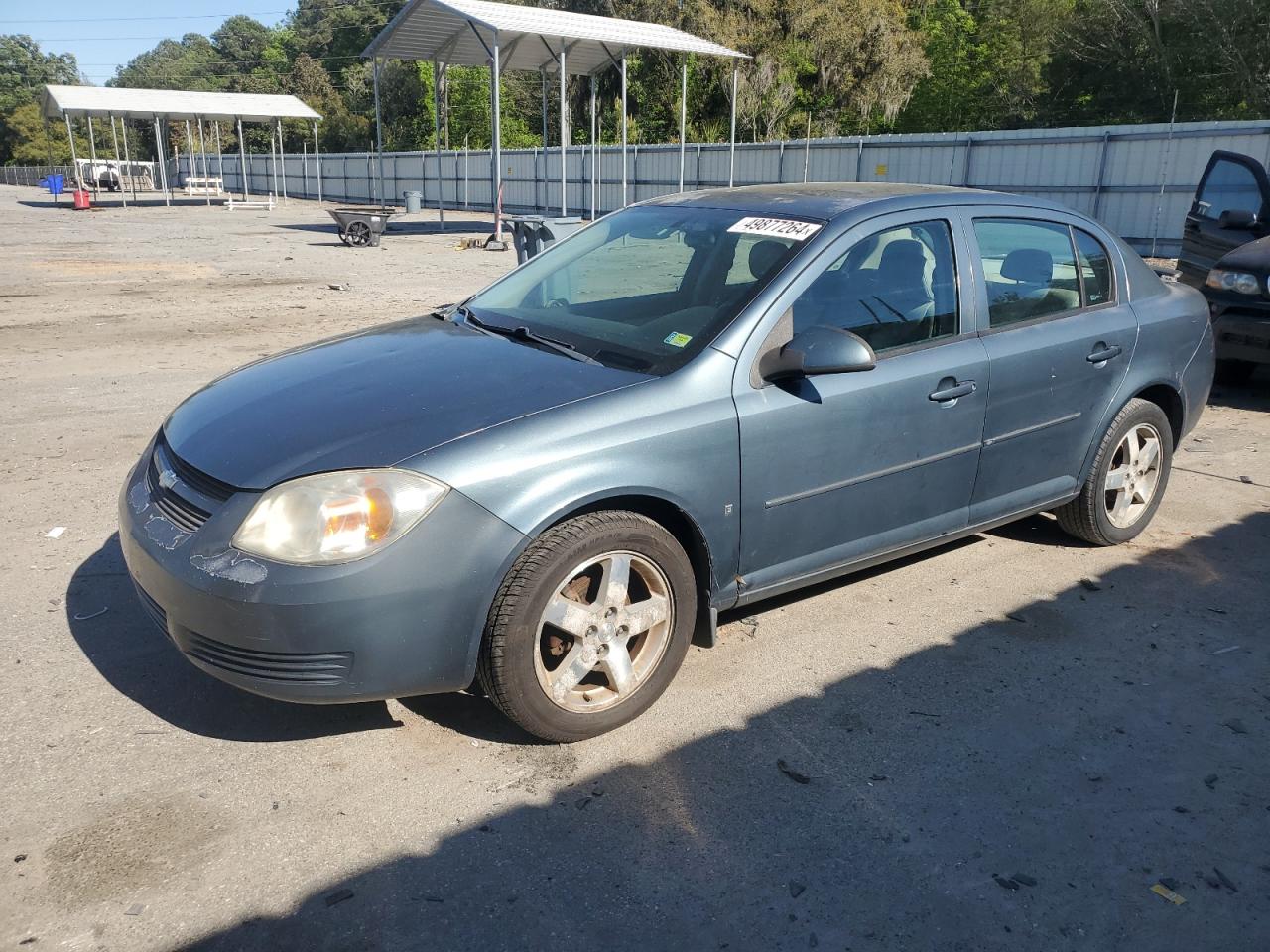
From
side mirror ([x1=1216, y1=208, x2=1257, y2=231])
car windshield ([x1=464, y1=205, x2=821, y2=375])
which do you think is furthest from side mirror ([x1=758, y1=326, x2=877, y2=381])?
side mirror ([x1=1216, y1=208, x2=1257, y2=231])

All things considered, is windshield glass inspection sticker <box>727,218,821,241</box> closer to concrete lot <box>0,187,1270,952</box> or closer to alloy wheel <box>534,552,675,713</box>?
alloy wheel <box>534,552,675,713</box>

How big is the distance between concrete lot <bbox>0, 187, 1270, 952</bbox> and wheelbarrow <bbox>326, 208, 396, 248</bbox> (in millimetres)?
19856

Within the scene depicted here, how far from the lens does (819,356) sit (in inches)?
136

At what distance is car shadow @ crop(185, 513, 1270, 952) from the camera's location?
8.21ft

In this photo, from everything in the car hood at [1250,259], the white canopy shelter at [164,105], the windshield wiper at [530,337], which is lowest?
the car hood at [1250,259]

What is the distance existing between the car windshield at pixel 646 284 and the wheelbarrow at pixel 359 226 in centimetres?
2043

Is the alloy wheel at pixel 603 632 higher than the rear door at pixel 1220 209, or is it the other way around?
the rear door at pixel 1220 209

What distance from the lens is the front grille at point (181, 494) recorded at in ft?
9.95

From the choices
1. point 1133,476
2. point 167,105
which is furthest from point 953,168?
point 167,105

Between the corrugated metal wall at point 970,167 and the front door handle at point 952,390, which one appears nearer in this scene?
the front door handle at point 952,390

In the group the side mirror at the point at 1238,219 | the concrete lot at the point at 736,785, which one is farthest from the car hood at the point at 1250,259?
the concrete lot at the point at 736,785

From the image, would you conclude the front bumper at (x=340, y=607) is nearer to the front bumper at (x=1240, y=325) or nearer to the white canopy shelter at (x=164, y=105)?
the front bumper at (x=1240, y=325)

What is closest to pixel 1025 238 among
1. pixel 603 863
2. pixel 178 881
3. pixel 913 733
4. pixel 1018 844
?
pixel 913 733

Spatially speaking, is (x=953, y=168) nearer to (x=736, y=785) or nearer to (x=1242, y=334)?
(x=1242, y=334)
